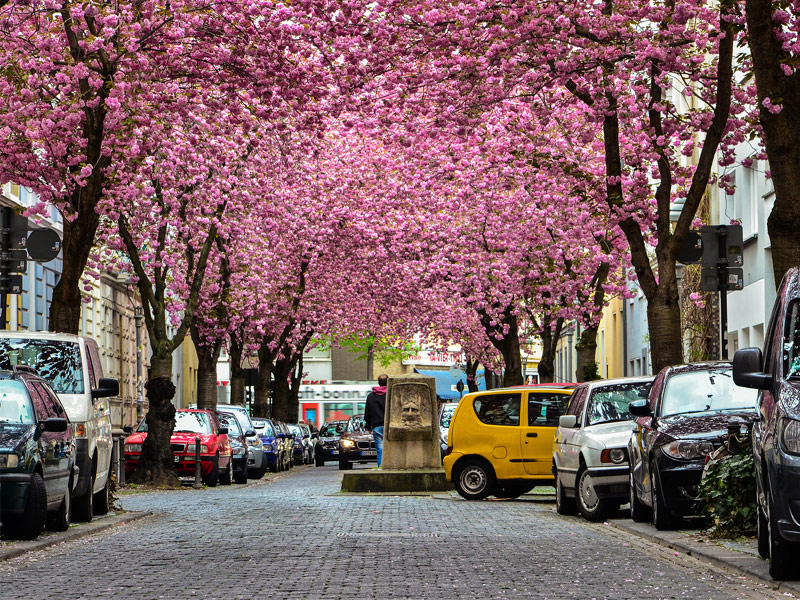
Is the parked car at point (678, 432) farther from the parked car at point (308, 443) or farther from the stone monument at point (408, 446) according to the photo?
the parked car at point (308, 443)

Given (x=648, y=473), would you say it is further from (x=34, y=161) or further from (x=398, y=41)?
(x=34, y=161)

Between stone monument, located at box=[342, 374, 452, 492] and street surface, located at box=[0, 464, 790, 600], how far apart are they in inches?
298

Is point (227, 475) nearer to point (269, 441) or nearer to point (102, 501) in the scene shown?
point (269, 441)

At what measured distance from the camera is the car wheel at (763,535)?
11.0 meters

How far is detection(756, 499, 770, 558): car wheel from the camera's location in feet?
36.1

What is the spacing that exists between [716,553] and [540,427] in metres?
10.9

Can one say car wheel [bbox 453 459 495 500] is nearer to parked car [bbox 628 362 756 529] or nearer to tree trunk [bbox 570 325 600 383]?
parked car [bbox 628 362 756 529]

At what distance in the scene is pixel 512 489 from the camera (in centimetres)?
2448

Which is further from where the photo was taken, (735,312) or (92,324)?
(92,324)

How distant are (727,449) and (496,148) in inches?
741

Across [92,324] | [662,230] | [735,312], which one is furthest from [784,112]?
[92,324]

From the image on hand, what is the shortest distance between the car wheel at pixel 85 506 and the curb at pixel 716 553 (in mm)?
5811

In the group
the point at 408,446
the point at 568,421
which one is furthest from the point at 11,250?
the point at 408,446

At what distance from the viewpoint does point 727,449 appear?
46.0 feet
